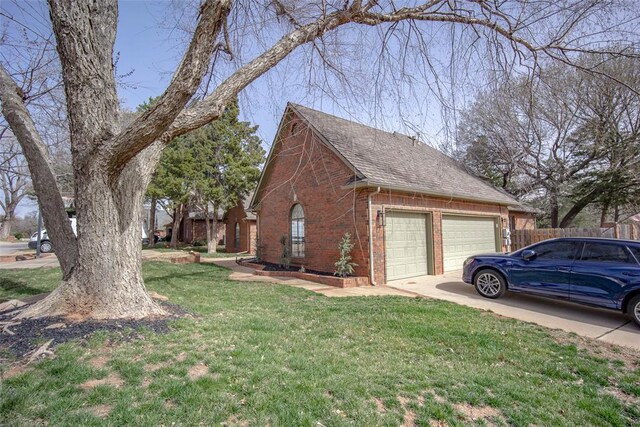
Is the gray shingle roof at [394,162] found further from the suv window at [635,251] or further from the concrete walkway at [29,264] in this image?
the concrete walkway at [29,264]

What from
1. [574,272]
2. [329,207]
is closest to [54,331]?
[329,207]

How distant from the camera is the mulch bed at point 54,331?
3.61 metres

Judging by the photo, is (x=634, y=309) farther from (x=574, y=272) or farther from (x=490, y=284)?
(x=490, y=284)

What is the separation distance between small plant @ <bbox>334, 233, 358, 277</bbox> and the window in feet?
9.79

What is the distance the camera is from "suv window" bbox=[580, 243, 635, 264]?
19.7 ft

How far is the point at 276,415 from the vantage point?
104 inches

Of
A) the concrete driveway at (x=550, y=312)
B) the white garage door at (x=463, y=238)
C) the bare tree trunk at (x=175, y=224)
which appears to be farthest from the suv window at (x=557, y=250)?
the bare tree trunk at (x=175, y=224)

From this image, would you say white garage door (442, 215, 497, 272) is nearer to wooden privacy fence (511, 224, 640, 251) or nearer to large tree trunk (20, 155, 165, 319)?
wooden privacy fence (511, 224, 640, 251)

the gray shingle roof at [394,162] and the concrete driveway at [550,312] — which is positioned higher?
the gray shingle roof at [394,162]

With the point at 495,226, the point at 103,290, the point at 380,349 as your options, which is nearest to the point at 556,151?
the point at 495,226

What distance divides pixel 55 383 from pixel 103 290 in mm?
2002

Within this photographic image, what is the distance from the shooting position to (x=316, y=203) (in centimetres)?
1166

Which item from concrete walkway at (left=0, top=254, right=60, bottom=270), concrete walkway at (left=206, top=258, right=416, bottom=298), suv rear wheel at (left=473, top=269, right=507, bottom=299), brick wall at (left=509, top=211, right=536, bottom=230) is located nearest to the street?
concrete walkway at (left=0, top=254, right=60, bottom=270)

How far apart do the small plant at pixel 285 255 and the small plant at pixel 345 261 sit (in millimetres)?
3302
